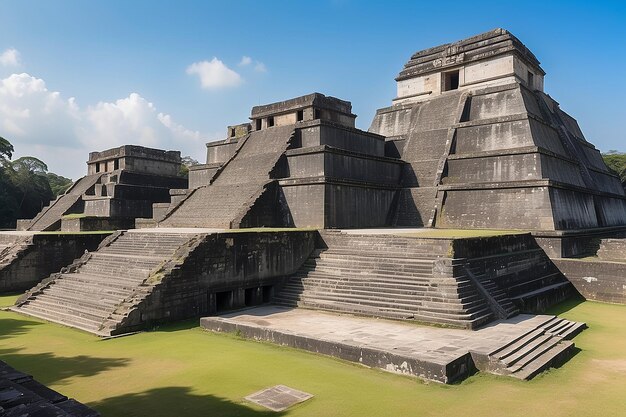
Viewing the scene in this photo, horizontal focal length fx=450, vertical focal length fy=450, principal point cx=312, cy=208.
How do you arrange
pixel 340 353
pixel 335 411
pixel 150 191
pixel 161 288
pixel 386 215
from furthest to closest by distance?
pixel 150 191, pixel 386 215, pixel 161 288, pixel 340 353, pixel 335 411

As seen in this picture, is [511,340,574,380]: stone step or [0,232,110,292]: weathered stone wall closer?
[511,340,574,380]: stone step

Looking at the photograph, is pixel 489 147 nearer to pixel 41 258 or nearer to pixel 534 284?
pixel 534 284

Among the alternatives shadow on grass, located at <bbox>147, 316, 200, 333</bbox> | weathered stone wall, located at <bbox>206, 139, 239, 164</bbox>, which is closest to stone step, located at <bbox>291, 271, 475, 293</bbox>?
shadow on grass, located at <bbox>147, 316, 200, 333</bbox>

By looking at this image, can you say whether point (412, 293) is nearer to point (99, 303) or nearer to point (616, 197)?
point (99, 303)

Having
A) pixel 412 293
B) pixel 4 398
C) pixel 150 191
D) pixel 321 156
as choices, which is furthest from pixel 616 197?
pixel 4 398

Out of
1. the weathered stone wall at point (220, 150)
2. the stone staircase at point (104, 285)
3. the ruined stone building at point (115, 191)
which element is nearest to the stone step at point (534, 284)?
the stone staircase at point (104, 285)

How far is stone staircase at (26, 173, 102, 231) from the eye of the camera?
835 inches

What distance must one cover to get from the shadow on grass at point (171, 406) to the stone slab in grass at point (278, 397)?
185mm

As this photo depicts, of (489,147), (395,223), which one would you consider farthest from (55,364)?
(489,147)

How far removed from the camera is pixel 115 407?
5.36m

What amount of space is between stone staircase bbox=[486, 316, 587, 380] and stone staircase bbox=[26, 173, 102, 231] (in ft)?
66.4

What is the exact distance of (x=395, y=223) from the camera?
56.6 feet

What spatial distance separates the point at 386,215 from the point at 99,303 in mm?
10734

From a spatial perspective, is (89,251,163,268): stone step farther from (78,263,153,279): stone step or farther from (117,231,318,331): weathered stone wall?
(117,231,318,331): weathered stone wall
